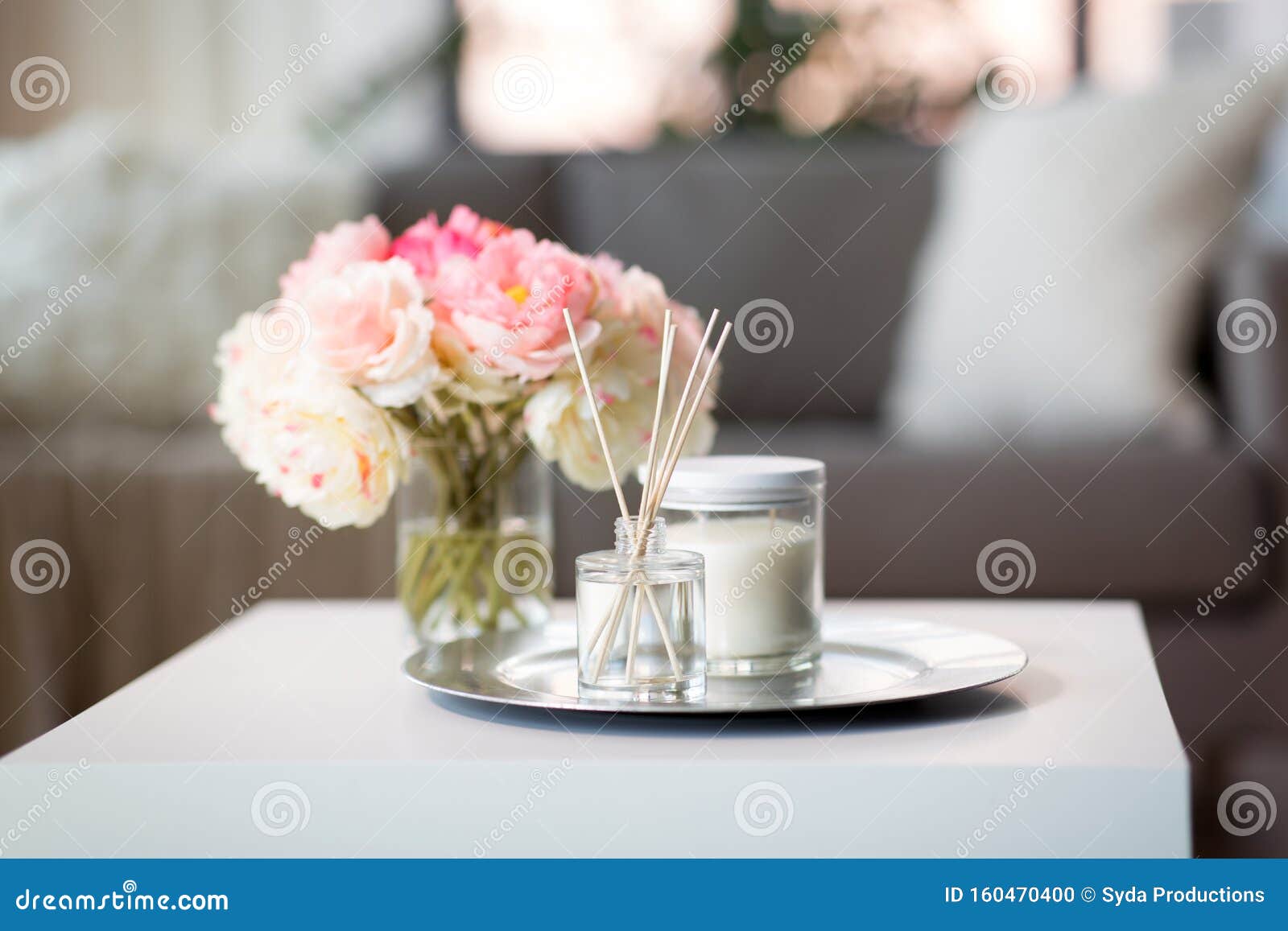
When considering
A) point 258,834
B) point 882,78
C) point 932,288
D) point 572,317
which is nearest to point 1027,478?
point 932,288

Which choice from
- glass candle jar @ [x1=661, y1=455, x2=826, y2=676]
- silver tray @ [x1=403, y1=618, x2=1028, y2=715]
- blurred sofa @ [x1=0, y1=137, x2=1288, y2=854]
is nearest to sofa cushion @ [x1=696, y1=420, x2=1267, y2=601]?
blurred sofa @ [x1=0, y1=137, x2=1288, y2=854]

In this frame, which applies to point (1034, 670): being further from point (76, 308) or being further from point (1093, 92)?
point (76, 308)

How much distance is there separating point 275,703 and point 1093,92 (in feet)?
5.15

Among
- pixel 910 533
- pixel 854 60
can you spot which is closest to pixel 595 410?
pixel 910 533

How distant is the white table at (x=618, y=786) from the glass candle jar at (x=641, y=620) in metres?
0.02

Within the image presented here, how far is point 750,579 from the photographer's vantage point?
2.80 feet

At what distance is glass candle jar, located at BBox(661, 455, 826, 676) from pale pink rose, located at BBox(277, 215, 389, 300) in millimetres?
267

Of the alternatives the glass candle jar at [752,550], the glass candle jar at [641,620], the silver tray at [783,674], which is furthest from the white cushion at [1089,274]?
the glass candle jar at [641,620]

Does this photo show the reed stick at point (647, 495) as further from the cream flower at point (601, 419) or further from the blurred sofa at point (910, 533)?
the blurred sofa at point (910, 533)

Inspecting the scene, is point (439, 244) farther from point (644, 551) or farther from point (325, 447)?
point (644, 551)

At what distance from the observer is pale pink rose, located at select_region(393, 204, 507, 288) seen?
922mm

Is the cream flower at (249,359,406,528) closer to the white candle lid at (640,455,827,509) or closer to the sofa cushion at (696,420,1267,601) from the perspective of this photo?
the white candle lid at (640,455,827,509)

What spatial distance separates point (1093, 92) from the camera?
6.51ft

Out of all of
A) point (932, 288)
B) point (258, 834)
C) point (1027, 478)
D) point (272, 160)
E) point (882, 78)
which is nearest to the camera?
point (258, 834)
